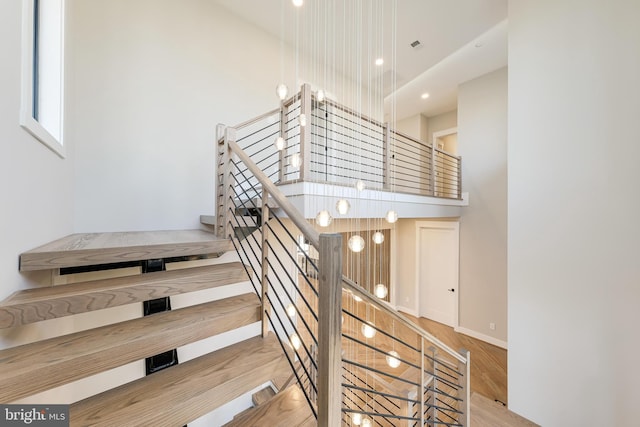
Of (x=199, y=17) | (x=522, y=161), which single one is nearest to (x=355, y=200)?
(x=522, y=161)

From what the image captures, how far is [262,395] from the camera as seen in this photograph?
3.28m

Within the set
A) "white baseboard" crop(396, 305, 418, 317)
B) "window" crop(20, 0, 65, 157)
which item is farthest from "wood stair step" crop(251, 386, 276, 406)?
"white baseboard" crop(396, 305, 418, 317)

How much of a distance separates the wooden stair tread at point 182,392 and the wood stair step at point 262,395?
2.48m

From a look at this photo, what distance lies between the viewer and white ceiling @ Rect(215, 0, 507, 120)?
3320mm

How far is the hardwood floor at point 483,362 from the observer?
368 cm

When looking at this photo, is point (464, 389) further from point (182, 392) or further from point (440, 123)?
point (440, 123)

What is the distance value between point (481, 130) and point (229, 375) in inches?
Answer: 234

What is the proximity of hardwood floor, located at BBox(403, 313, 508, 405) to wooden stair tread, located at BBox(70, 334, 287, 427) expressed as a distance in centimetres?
394

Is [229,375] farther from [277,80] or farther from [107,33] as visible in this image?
[277,80]

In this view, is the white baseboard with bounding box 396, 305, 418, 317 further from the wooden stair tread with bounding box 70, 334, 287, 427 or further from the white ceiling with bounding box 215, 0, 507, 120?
the wooden stair tread with bounding box 70, 334, 287, 427

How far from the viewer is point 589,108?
2.35 metres

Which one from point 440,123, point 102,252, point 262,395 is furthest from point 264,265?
point 440,123
